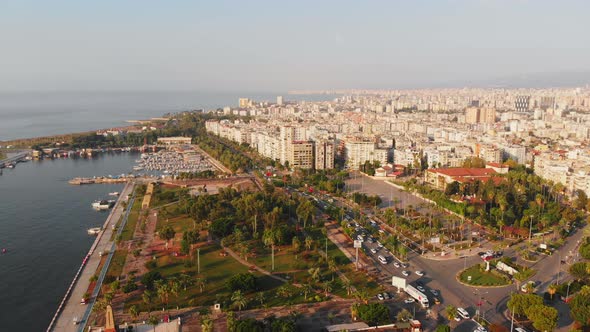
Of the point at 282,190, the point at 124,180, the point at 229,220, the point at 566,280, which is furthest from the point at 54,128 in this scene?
the point at 566,280

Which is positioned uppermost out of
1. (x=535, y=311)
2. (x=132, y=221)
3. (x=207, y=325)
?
(x=535, y=311)

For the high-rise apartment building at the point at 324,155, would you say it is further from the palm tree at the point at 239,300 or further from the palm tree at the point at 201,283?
the palm tree at the point at 239,300

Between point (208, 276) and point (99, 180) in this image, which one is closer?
point (208, 276)

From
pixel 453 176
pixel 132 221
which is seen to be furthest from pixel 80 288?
pixel 453 176

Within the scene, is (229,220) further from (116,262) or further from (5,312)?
(5,312)

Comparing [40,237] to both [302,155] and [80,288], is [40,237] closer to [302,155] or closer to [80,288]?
[80,288]

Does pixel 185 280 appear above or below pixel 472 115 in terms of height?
below

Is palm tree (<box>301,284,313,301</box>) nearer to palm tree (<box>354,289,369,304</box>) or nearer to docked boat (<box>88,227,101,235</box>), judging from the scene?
palm tree (<box>354,289,369,304</box>)
